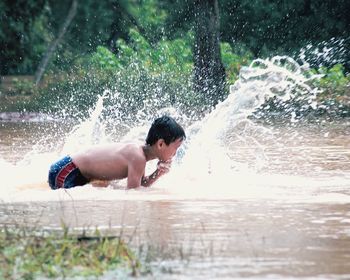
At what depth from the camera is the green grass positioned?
20.0ft

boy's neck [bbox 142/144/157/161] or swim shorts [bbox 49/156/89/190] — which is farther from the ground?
boy's neck [bbox 142/144/157/161]

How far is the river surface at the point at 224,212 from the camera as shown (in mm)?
6461

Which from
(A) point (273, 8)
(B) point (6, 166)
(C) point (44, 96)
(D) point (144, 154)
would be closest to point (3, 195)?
(D) point (144, 154)

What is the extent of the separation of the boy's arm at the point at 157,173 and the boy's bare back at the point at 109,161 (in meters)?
0.21

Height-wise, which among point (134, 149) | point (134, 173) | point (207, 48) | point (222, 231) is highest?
point (207, 48)

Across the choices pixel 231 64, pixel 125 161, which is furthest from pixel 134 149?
pixel 231 64

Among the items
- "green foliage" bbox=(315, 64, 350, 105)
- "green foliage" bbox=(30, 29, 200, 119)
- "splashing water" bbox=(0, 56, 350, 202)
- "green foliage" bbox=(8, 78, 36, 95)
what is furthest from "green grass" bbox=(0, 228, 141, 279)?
"green foliage" bbox=(8, 78, 36, 95)

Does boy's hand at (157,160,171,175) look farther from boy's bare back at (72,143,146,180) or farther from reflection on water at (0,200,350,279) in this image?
reflection on water at (0,200,350,279)

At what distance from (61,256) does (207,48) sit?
17580mm

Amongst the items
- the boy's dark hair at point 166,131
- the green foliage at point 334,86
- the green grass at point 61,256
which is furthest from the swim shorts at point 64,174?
the green foliage at point 334,86

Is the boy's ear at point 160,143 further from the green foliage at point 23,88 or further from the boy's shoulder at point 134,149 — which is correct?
the green foliage at point 23,88

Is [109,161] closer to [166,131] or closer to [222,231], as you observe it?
[166,131]

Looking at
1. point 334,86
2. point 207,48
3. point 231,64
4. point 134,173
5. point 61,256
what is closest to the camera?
point 61,256

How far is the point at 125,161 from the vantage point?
32.0 feet
